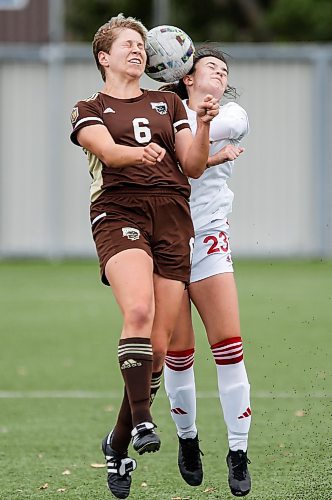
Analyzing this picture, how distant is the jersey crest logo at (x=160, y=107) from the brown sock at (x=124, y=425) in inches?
48.8

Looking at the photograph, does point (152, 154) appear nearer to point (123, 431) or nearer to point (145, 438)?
point (145, 438)

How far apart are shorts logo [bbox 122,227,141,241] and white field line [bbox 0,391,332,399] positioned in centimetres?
373

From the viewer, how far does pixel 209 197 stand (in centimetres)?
690

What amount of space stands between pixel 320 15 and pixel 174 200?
1397 inches

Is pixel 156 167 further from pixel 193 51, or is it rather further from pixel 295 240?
pixel 295 240

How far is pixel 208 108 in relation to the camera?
6.22 m

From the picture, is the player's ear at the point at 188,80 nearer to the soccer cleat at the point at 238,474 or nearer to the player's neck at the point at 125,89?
the player's neck at the point at 125,89

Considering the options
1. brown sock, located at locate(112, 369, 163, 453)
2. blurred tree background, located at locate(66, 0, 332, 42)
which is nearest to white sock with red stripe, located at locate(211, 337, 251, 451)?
brown sock, located at locate(112, 369, 163, 453)

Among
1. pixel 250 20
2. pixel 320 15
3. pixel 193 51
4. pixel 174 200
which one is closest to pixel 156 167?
pixel 174 200

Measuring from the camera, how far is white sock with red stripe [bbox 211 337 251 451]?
22.2 ft

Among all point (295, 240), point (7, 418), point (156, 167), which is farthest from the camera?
point (295, 240)

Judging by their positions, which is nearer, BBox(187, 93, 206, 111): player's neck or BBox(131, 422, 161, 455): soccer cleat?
BBox(131, 422, 161, 455): soccer cleat

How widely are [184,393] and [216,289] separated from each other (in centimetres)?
66

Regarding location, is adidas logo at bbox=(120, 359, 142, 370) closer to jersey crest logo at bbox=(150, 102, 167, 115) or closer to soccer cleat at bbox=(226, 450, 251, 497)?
soccer cleat at bbox=(226, 450, 251, 497)
